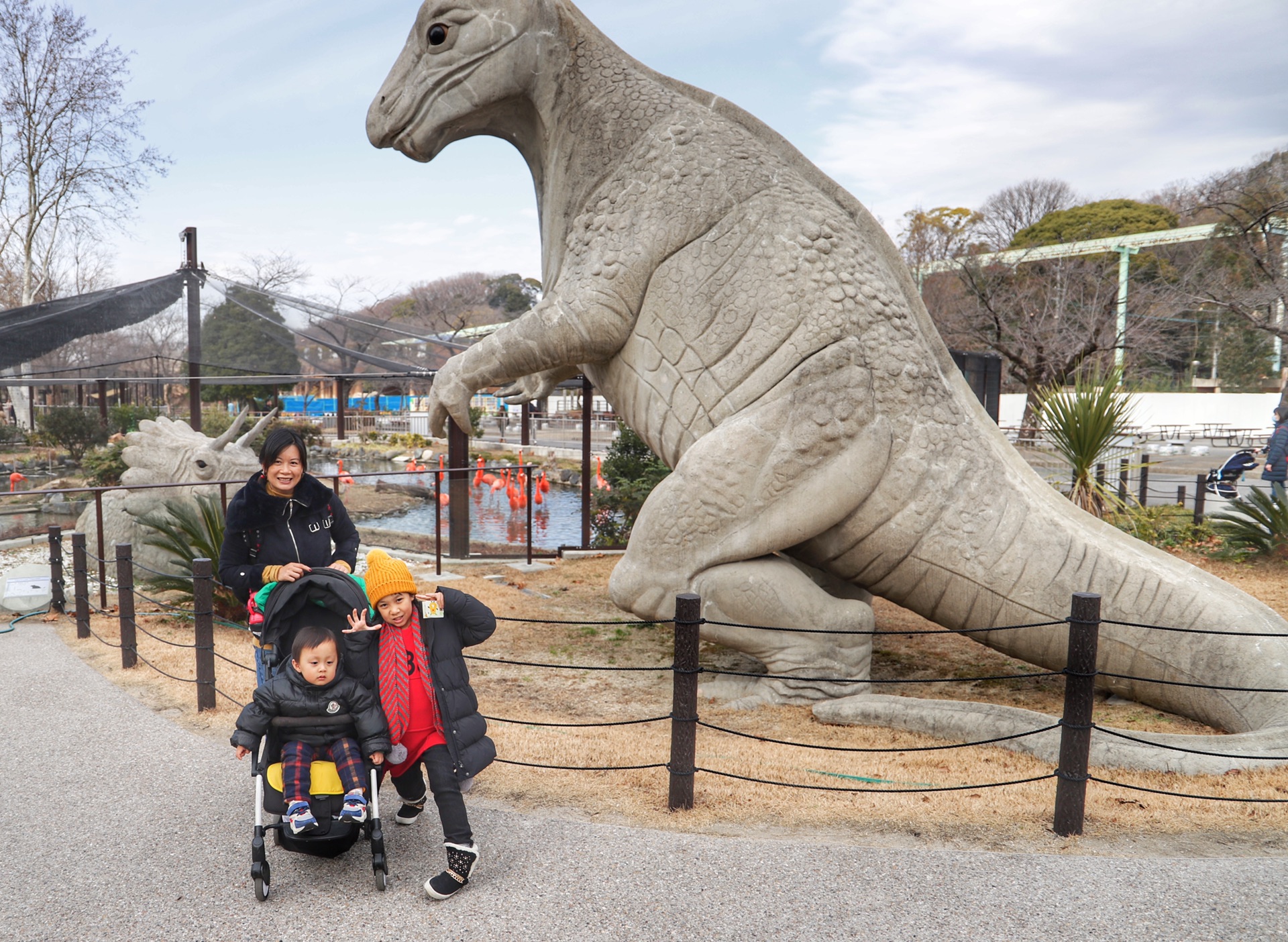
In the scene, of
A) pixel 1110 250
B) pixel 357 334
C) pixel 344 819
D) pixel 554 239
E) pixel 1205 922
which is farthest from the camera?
pixel 1110 250

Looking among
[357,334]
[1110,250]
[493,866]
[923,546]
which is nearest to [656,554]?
[923,546]

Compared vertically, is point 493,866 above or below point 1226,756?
below

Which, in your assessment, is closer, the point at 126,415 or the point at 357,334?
the point at 357,334

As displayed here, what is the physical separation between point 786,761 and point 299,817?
5.70 feet

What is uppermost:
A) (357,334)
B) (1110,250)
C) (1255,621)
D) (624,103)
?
(1110,250)

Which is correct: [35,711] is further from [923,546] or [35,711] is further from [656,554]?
[923,546]

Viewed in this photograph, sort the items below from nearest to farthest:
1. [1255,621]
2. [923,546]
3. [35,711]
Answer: [1255,621] → [923,546] → [35,711]

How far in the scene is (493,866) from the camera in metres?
2.64

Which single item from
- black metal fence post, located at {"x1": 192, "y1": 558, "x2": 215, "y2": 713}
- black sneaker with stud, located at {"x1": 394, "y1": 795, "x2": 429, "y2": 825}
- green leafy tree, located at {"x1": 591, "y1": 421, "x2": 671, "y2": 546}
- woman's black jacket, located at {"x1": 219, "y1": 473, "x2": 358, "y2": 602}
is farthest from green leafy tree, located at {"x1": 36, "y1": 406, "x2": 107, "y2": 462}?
black sneaker with stud, located at {"x1": 394, "y1": 795, "x2": 429, "y2": 825}

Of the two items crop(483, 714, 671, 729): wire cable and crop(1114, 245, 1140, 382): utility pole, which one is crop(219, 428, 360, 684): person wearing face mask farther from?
crop(1114, 245, 1140, 382): utility pole

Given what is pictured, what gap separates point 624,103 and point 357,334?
6.90 m

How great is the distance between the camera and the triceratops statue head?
7270 millimetres

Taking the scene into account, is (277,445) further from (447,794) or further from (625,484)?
(625,484)

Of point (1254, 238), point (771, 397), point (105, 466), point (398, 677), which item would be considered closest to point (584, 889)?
point (398, 677)
